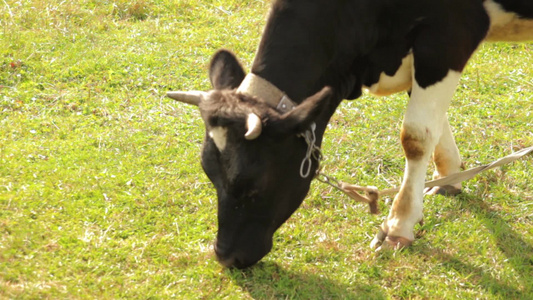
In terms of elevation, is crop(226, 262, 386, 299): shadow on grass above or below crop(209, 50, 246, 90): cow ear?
below

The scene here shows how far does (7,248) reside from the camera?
481 centimetres

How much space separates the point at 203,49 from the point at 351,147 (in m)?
2.46

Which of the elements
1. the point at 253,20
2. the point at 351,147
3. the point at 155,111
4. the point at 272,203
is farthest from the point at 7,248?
the point at 253,20

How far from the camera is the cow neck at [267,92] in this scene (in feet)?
14.1

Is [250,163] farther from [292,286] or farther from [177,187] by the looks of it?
[177,187]

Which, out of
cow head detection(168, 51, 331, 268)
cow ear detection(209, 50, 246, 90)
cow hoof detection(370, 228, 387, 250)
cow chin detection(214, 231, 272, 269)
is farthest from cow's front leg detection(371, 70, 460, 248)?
cow ear detection(209, 50, 246, 90)

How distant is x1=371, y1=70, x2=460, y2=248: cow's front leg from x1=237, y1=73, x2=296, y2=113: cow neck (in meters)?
1.07

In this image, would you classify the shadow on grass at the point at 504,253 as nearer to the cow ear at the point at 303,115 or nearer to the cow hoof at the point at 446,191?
the cow hoof at the point at 446,191

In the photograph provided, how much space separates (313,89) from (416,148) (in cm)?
93

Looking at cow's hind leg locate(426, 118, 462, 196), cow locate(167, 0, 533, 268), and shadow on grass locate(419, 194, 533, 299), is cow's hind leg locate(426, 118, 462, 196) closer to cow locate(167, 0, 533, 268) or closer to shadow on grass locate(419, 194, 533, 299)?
shadow on grass locate(419, 194, 533, 299)

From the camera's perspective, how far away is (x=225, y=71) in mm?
4707

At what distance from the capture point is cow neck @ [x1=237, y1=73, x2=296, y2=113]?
431 centimetres

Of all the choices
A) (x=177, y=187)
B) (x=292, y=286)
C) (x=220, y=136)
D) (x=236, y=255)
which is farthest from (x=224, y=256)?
(x=177, y=187)

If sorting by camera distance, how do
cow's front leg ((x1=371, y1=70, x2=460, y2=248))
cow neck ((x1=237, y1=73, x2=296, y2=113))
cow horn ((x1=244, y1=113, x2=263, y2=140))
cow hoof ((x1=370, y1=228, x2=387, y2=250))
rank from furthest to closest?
1. cow hoof ((x1=370, y1=228, x2=387, y2=250))
2. cow's front leg ((x1=371, y1=70, x2=460, y2=248))
3. cow neck ((x1=237, y1=73, x2=296, y2=113))
4. cow horn ((x1=244, y1=113, x2=263, y2=140))
